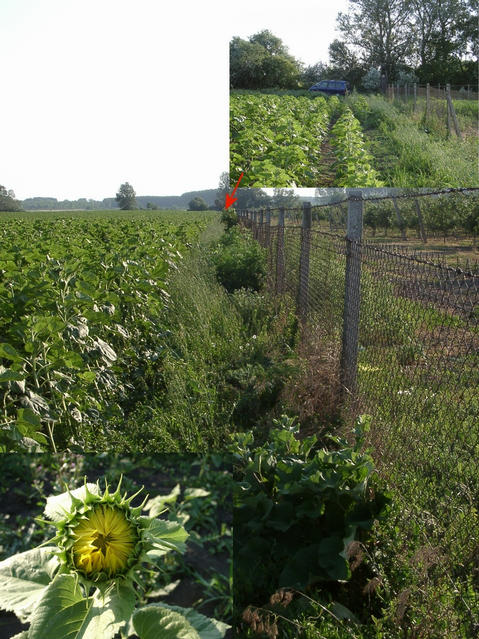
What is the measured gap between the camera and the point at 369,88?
477 inches

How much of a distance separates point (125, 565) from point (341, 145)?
12.6m

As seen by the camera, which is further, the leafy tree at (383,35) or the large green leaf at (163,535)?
the leafy tree at (383,35)

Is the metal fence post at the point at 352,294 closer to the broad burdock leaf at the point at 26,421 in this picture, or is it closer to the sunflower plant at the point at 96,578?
the broad burdock leaf at the point at 26,421

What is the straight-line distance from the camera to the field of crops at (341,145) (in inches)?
460

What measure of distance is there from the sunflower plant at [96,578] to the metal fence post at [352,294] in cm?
345

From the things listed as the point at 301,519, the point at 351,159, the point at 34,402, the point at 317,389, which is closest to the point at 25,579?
the point at 301,519

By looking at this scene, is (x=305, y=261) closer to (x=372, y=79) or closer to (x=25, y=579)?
(x=25, y=579)

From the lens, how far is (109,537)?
55 centimetres

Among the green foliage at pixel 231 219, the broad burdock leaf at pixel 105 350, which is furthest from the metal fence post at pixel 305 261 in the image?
the green foliage at pixel 231 219

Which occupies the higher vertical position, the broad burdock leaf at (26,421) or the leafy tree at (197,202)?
the leafy tree at (197,202)

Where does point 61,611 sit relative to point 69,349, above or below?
above

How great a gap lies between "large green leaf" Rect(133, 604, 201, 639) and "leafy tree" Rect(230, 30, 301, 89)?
12.0 metres

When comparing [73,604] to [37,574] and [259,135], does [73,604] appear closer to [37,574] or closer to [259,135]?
[37,574]

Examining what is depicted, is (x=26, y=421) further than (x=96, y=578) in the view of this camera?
Yes
